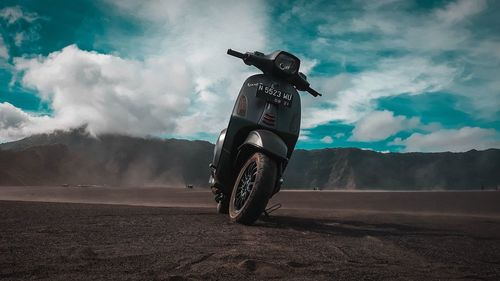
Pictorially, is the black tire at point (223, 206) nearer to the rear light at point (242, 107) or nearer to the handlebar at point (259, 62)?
the rear light at point (242, 107)

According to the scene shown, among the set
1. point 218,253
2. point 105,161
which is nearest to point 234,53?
point 218,253

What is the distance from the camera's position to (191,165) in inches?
4579

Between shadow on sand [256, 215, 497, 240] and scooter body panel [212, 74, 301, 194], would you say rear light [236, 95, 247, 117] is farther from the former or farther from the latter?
shadow on sand [256, 215, 497, 240]

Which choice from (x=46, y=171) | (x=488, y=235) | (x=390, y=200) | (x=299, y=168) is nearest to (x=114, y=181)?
(x=46, y=171)

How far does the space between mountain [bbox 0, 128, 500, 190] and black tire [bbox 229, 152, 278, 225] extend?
317 ft

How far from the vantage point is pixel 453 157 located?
12044 cm

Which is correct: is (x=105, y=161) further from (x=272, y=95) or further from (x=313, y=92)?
Answer: (x=272, y=95)

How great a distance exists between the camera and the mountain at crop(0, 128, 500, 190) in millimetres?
100250

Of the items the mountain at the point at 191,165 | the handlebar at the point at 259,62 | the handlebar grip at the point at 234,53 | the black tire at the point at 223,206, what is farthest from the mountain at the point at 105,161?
the handlebar at the point at 259,62

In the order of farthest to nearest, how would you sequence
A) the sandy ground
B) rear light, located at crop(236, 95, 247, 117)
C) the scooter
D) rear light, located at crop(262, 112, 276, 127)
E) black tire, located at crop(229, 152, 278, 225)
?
rear light, located at crop(236, 95, 247, 117) → rear light, located at crop(262, 112, 276, 127) → the scooter → black tire, located at crop(229, 152, 278, 225) → the sandy ground

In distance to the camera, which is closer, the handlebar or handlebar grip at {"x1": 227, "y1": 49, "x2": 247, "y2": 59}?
the handlebar

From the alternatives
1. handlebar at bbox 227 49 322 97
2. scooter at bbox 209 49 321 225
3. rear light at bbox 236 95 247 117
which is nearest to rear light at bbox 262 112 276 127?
scooter at bbox 209 49 321 225

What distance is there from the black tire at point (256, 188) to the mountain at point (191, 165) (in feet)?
317

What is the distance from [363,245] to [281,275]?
6.52 ft
